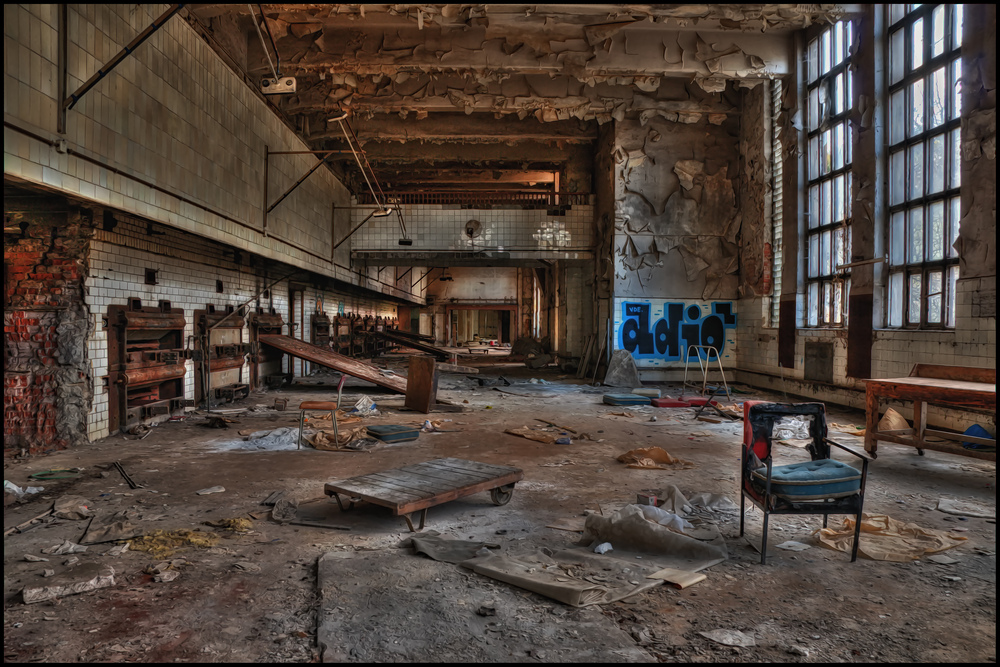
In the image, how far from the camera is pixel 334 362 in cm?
1116

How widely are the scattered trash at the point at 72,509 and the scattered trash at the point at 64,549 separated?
0.70 meters

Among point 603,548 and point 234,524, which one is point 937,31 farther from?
point 234,524

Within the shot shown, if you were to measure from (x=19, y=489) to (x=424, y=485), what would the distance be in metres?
3.55

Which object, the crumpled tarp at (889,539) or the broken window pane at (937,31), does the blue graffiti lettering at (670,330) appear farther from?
the crumpled tarp at (889,539)

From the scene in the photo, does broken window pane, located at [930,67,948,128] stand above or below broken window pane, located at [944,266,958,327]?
above

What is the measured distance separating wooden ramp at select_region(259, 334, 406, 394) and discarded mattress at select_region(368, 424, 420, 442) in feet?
10.2

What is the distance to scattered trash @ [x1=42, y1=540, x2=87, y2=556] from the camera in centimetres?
355

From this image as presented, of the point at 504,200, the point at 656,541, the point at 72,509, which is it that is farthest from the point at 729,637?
the point at 504,200

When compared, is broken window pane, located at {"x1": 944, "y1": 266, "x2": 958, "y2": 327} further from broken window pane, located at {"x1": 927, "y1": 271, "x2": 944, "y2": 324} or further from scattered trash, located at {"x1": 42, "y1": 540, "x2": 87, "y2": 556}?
scattered trash, located at {"x1": 42, "y1": 540, "x2": 87, "y2": 556}

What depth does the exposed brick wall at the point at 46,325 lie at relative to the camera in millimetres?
6344

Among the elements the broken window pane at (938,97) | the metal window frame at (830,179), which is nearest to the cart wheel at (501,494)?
the broken window pane at (938,97)

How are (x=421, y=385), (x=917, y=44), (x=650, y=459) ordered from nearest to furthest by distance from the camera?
1. (x=650, y=459)
2. (x=917, y=44)
3. (x=421, y=385)

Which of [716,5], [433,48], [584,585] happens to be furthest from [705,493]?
[433,48]

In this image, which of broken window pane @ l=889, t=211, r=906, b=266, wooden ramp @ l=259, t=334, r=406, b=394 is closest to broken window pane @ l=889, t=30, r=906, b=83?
broken window pane @ l=889, t=211, r=906, b=266
